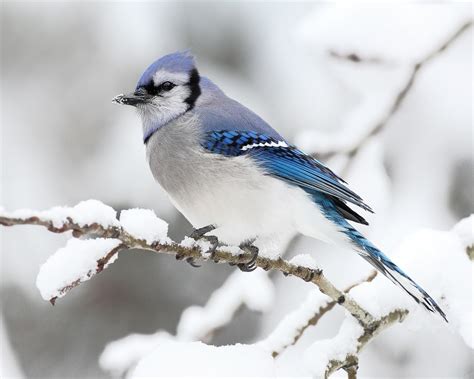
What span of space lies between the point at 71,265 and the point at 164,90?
1215 millimetres

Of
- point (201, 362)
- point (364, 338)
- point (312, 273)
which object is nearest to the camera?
point (201, 362)

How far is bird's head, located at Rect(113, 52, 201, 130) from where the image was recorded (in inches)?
93.4

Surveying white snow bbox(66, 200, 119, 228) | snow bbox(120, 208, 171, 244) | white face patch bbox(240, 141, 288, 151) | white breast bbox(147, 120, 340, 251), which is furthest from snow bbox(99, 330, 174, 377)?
white snow bbox(66, 200, 119, 228)

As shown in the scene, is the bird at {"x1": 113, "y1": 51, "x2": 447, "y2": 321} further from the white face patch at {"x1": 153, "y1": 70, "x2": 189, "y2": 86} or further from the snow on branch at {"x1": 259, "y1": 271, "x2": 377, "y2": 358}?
the snow on branch at {"x1": 259, "y1": 271, "x2": 377, "y2": 358}

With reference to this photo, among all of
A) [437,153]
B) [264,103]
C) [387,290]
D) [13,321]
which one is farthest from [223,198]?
[13,321]

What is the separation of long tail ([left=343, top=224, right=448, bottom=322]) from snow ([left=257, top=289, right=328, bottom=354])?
0.19m

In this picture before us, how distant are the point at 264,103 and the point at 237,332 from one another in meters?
1.06

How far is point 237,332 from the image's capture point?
11.3 ft

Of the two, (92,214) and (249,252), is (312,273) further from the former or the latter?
(92,214)

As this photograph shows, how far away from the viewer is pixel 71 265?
1282 mm

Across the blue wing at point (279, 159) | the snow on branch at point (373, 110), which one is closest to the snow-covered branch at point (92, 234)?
the blue wing at point (279, 159)

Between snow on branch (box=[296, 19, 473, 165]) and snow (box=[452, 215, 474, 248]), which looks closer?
snow (box=[452, 215, 474, 248])

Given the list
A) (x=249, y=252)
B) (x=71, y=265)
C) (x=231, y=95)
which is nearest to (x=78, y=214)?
(x=71, y=265)

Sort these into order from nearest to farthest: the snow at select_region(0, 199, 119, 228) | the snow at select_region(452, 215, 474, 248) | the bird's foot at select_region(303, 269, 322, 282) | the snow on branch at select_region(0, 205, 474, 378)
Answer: the snow at select_region(0, 199, 119, 228), the snow on branch at select_region(0, 205, 474, 378), the bird's foot at select_region(303, 269, 322, 282), the snow at select_region(452, 215, 474, 248)
